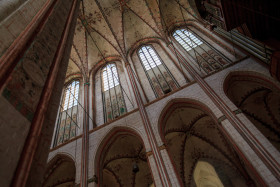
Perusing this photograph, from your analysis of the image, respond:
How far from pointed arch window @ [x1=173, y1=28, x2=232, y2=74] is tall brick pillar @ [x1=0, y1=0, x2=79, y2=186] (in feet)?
23.8

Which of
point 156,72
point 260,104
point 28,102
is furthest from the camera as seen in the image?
point 156,72

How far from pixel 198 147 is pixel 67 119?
769 centimetres

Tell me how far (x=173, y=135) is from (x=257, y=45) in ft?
18.0

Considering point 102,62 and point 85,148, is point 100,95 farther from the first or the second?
point 85,148

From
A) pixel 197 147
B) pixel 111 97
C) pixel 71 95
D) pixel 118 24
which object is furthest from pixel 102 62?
pixel 197 147

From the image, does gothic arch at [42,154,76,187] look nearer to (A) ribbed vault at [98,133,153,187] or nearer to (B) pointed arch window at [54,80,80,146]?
(B) pointed arch window at [54,80,80,146]

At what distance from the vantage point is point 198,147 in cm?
950

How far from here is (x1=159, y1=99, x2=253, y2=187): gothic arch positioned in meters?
8.38

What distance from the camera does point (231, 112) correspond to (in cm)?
560

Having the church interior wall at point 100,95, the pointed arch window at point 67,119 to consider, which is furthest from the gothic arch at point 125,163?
the pointed arch window at point 67,119

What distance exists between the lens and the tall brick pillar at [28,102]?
1333mm

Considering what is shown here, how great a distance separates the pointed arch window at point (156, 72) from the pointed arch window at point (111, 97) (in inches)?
77.0

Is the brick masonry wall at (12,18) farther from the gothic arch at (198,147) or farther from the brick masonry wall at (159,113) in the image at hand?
the gothic arch at (198,147)

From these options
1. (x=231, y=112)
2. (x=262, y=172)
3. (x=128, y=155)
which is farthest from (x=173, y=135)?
(x=262, y=172)
